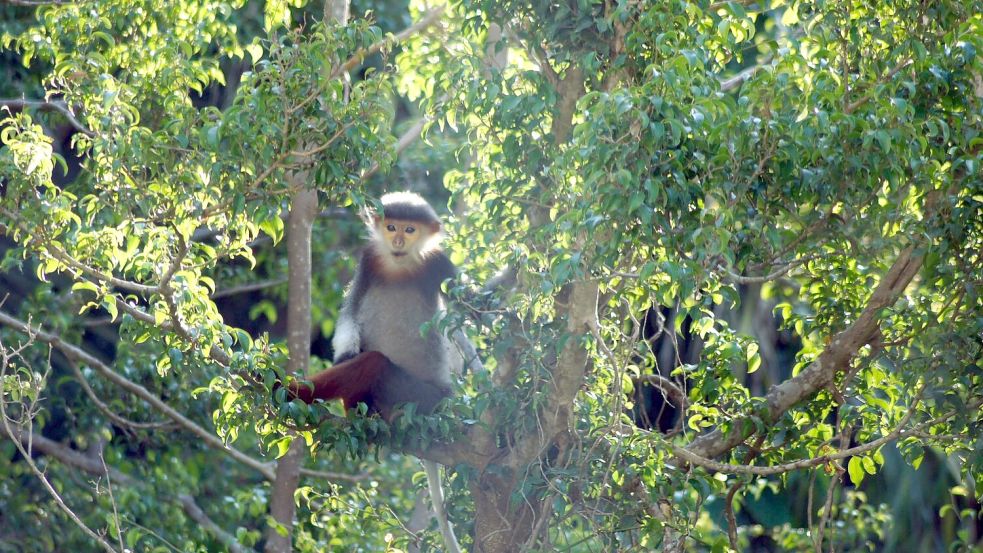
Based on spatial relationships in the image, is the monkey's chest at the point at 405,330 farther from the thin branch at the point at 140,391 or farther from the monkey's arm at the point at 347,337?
the thin branch at the point at 140,391

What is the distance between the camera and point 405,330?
14.7 feet

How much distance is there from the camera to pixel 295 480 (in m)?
4.82

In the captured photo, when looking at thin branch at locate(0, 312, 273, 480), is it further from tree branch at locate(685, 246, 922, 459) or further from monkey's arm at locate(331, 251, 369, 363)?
tree branch at locate(685, 246, 922, 459)

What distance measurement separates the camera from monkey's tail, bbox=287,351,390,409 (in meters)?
3.87

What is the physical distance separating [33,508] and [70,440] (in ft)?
2.11

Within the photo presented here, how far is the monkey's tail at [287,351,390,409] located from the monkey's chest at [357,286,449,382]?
54 centimetres

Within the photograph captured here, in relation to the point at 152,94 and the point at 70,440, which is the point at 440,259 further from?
the point at 70,440

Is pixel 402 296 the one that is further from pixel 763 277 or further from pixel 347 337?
pixel 763 277

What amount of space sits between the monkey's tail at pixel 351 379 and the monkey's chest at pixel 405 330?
539mm

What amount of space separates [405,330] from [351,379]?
0.62 metres

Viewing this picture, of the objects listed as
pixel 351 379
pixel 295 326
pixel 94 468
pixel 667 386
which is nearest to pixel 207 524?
pixel 94 468

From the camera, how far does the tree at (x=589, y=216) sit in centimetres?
270

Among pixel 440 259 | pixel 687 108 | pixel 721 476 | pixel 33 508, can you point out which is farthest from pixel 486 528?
pixel 33 508

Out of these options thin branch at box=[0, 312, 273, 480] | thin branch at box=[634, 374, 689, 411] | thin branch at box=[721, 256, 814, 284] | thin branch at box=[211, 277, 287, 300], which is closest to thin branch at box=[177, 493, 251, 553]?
thin branch at box=[0, 312, 273, 480]
